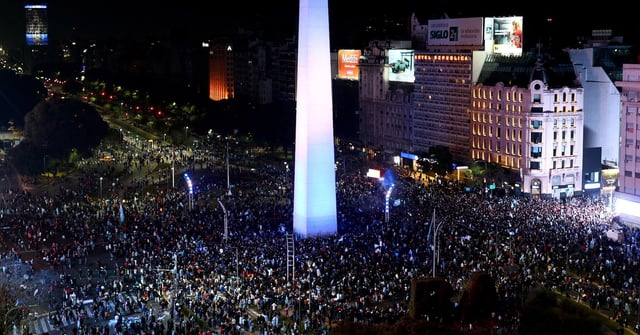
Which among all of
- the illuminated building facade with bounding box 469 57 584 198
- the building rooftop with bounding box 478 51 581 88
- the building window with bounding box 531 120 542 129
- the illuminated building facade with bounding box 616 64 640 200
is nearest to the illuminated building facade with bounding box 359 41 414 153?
the building rooftop with bounding box 478 51 581 88

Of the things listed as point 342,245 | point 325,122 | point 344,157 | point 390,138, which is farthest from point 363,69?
point 342,245

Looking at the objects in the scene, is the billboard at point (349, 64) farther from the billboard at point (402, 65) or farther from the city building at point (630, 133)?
the city building at point (630, 133)

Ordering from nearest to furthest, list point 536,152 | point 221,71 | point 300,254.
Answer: point 300,254, point 536,152, point 221,71

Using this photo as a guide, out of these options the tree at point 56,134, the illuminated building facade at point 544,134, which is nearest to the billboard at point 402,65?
the illuminated building facade at point 544,134

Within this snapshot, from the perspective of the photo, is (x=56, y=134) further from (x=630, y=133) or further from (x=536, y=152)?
(x=630, y=133)

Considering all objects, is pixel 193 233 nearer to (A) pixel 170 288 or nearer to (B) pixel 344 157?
(A) pixel 170 288

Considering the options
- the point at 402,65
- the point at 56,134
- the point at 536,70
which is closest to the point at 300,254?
the point at 536,70
